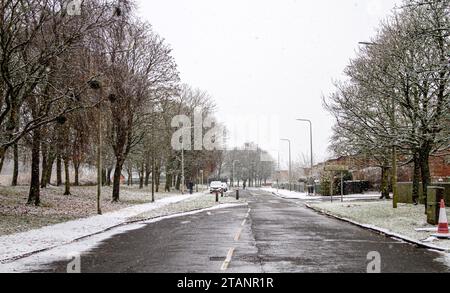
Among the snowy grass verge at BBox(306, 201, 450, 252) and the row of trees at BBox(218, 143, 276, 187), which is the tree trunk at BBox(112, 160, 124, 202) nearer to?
the snowy grass verge at BBox(306, 201, 450, 252)

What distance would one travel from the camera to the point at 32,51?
2189cm

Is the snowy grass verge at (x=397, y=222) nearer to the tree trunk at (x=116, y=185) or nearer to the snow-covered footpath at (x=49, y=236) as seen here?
the snow-covered footpath at (x=49, y=236)

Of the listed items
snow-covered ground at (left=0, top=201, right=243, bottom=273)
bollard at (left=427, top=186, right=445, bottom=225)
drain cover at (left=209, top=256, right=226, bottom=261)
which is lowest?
snow-covered ground at (left=0, top=201, right=243, bottom=273)

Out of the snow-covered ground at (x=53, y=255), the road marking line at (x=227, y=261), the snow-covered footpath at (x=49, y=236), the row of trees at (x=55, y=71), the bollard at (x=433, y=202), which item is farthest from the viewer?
the row of trees at (x=55, y=71)

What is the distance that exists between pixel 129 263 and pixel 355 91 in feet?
76.7

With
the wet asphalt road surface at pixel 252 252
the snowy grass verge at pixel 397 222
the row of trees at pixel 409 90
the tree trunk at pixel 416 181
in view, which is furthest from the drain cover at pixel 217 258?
the tree trunk at pixel 416 181

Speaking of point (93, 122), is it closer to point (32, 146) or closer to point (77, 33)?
point (32, 146)

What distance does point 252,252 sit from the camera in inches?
498

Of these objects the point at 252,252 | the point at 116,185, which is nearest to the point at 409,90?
the point at 252,252

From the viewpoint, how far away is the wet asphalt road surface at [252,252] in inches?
410

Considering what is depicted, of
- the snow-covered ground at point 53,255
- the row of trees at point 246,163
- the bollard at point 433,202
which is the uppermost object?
the row of trees at point 246,163

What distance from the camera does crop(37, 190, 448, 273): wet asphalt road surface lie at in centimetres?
1042

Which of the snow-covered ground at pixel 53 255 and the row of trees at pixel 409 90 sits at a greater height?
the row of trees at pixel 409 90

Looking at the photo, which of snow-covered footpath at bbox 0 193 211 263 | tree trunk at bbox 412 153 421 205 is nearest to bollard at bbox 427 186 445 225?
tree trunk at bbox 412 153 421 205
